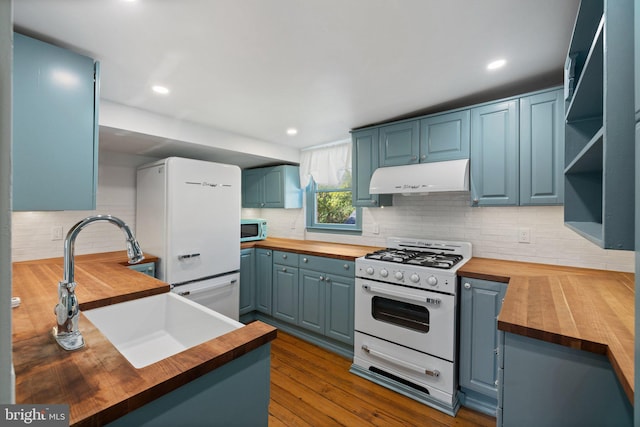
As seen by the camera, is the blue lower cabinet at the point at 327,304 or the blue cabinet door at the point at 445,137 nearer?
the blue cabinet door at the point at 445,137

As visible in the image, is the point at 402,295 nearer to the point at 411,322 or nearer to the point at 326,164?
the point at 411,322

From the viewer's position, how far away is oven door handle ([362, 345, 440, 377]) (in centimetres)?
202

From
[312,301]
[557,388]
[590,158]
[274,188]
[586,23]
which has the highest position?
[586,23]

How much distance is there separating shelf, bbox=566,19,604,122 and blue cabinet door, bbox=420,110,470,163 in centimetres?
85

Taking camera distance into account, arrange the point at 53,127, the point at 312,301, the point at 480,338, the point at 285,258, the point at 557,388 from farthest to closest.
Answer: the point at 285,258, the point at 312,301, the point at 480,338, the point at 53,127, the point at 557,388

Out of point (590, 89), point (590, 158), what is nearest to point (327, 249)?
point (590, 158)

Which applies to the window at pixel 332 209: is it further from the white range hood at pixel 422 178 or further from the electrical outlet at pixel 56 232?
the electrical outlet at pixel 56 232

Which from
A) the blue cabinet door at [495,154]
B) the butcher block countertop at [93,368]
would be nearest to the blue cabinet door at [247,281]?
the butcher block countertop at [93,368]

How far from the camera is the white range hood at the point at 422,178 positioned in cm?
224

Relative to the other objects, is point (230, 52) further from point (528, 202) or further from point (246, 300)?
point (246, 300)

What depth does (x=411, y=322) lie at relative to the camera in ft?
7.12

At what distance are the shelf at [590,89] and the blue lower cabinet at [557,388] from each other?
1009 millimetres

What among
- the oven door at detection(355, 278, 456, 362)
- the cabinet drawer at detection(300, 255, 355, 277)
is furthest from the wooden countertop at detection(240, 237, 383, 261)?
the oven door at detection(355, 278, 456, 362)

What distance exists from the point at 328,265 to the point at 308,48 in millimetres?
1837
